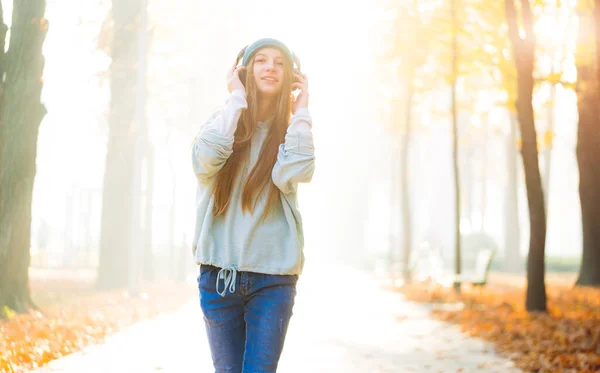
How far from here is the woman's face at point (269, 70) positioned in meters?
3.46

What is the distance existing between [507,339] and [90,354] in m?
5.08

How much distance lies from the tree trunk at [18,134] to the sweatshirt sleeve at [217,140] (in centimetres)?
713

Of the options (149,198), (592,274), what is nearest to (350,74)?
(149,198)

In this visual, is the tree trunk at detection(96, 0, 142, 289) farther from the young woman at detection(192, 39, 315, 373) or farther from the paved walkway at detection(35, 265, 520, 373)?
the young woman at detection(192, 39, 315, 373)

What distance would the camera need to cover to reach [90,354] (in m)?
8.23

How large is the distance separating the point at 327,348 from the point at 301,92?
6218mm

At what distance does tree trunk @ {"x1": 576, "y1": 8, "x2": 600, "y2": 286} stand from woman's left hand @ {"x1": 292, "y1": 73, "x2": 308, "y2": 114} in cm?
1278

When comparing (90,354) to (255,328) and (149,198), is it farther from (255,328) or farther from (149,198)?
(149,198)

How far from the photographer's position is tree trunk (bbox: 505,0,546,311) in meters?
12.5

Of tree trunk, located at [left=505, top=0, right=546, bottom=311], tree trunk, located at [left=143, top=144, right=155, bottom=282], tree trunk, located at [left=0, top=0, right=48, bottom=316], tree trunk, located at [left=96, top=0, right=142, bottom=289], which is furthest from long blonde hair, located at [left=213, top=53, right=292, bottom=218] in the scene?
tree trunk, located at [left=143, top=144, right=155, bottom=282]

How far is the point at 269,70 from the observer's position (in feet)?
11.3

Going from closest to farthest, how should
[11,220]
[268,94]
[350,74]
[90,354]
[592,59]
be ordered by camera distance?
[268,94], [90,354], [11,220], [592,59], [350,74]

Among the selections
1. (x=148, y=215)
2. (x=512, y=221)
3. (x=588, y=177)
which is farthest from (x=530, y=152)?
(x=512, y=221)

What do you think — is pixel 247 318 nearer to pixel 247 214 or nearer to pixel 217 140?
pixel 247 214
